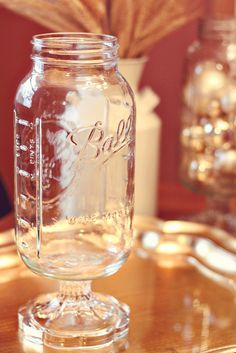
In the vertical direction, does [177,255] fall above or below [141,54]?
below

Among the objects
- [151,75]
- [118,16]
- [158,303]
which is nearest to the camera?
[158,303]

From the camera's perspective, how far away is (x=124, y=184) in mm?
690

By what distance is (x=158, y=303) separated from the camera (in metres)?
0.75

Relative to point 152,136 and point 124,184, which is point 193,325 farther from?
point 152,136

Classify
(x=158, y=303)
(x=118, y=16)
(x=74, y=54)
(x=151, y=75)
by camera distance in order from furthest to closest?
(x=151, y=75) → (x=118, y=16) → (x=158, y=303) → (x=74, y=54)

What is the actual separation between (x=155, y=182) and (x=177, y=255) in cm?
14

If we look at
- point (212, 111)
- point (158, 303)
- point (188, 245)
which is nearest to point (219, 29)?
point (212, 111)

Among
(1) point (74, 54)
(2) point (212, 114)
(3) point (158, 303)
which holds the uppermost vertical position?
(1) point (74, 54)

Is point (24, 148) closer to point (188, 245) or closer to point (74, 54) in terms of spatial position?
point (74, 54)

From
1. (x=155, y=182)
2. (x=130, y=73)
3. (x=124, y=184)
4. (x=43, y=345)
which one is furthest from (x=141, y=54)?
(x=43, y=345)

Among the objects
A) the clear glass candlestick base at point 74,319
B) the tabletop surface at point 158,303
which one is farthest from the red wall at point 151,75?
the clear glass candlestick base at point 74,319

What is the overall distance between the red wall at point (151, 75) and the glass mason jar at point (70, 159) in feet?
1.02

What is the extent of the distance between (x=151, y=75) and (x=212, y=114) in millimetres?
176

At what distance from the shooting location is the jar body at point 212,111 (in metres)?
0.96
